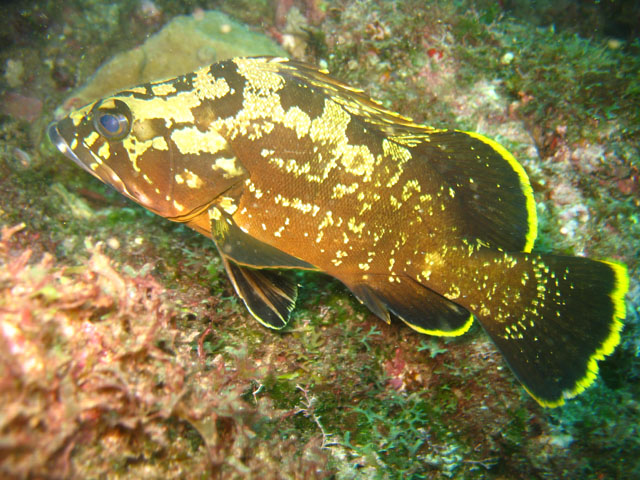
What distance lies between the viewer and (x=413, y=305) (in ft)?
9.70

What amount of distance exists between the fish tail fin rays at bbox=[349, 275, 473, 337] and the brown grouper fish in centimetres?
2

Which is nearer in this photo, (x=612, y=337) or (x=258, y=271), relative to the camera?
(x=612, y=337)

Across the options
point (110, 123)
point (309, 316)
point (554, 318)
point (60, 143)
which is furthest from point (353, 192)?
point (60, 143)

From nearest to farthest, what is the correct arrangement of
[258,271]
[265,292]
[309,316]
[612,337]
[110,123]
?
[612,337] → [110,123] → [265,292] → [258,271] → [309,316]

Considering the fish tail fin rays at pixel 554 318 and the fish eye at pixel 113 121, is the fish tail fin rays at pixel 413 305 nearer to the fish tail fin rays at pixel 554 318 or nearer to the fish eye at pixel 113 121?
the fish tail fin rays at pixel 554 318

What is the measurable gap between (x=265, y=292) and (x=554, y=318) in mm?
2371

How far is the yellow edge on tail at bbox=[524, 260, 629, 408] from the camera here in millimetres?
2646

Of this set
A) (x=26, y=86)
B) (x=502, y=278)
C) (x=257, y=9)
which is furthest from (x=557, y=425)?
(x=26, y=86)

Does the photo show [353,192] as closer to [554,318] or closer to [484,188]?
[484,188]

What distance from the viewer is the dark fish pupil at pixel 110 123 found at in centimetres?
276

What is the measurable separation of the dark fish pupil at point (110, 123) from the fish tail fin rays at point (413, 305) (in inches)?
91.2

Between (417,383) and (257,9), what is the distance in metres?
6.80

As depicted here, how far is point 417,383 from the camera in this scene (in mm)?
3373

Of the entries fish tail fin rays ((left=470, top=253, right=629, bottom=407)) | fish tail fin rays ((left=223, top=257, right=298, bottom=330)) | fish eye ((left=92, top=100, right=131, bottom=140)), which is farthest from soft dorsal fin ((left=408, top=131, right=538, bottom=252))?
fish eye ((left=92, top=100, right=131, bottom=140))
